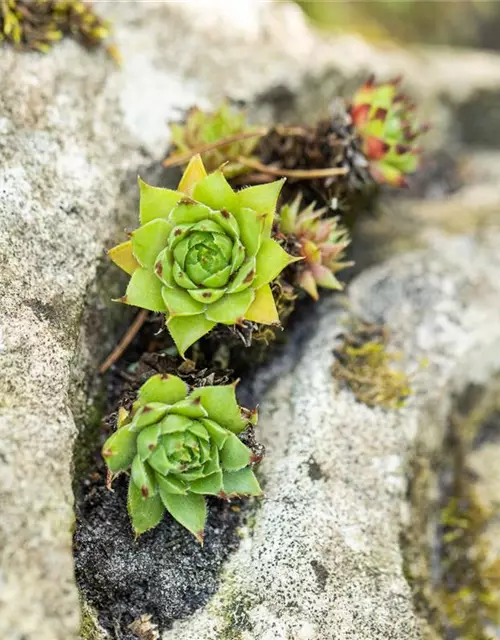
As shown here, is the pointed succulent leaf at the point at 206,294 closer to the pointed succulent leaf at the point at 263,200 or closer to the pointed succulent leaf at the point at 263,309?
the pointed succulent leaf at the point at 263,309

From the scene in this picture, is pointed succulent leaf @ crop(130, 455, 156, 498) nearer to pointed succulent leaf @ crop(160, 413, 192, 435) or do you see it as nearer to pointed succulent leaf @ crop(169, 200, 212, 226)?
pointed succulent leaf @ crop(160, 413, 192, 435)

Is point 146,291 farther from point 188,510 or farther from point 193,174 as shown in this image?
point 188,510

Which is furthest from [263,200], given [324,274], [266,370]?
[266,370]

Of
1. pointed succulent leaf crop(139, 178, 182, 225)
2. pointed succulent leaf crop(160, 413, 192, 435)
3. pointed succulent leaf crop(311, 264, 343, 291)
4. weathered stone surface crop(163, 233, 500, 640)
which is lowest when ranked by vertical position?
weathered stone surface crop(163, 233, 500, 640)

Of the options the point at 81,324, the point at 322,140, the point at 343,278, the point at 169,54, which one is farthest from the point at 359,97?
the point at 81,324

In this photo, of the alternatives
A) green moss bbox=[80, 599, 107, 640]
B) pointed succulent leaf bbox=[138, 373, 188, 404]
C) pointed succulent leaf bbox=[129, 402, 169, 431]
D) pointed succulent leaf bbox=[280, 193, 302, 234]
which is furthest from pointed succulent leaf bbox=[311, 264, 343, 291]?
green moss bbox=[80, 599, 107, 640]

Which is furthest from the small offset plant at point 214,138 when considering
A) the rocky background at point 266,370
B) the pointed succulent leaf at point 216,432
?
the pointed succulent leaf at point 216,432

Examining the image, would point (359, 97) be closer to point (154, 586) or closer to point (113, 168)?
point (113, 168)
